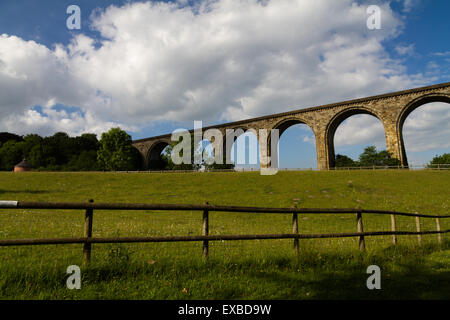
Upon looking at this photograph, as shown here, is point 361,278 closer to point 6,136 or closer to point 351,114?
point 351,114

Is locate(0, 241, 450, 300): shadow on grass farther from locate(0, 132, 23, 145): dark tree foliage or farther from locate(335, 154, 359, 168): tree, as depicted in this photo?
locate(0, 132, 23, 145): dark tree foliage

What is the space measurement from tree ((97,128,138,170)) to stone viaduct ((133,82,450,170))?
66.1 ft

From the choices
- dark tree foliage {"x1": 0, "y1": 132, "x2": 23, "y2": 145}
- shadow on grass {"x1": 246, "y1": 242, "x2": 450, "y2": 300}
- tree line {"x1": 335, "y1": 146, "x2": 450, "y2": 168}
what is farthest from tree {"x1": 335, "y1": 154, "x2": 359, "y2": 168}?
dark tree foliage {"x1": 0, "y1": 132, "x2": 23, "y2": 145}

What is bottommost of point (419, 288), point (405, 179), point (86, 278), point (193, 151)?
point (419, 288)

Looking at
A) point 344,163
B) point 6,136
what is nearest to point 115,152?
point 6,136

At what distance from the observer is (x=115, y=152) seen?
64688mm

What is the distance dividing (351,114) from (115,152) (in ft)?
172

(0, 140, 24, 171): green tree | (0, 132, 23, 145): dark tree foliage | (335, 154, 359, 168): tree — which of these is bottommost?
(335, 154, 359, 168): tree

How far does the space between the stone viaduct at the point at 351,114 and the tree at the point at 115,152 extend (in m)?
20.1

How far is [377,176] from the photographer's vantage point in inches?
1157

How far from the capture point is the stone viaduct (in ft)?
135
